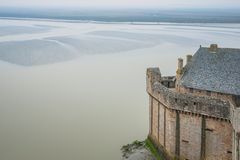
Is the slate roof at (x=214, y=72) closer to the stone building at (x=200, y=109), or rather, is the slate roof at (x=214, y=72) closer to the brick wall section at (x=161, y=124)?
the stone building at (x=200, y=109)

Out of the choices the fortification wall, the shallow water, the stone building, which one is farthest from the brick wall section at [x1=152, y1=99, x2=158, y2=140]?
the shallow water

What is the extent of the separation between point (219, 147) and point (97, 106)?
59.6 feet

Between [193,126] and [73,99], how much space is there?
20044 mm

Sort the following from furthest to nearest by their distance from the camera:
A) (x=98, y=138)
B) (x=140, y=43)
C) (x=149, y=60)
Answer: (x=140, y=43) < (x=149, y=60) < (x=98, y=138)

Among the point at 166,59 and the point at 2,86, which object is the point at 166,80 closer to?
the point at 2,86

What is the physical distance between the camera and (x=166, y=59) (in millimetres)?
61844

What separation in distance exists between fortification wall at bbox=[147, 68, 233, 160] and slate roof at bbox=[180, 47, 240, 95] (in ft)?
8.21

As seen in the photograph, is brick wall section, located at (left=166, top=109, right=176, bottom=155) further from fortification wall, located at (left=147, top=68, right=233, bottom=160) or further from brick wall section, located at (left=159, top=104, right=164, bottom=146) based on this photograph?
brick wall section, located at (left=159, top=104, right=164, bottom=146)

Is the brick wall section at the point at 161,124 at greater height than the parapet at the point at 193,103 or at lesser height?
lesser

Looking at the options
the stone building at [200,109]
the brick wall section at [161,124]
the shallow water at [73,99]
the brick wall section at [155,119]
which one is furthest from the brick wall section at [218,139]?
the shallow water at [73,99]

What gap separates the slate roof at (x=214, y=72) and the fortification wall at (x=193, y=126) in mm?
2503

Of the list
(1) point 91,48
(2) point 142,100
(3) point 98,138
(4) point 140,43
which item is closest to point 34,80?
(2) point 142,100

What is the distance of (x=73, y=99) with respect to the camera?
39.8 m

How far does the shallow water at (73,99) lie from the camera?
94.4ft
